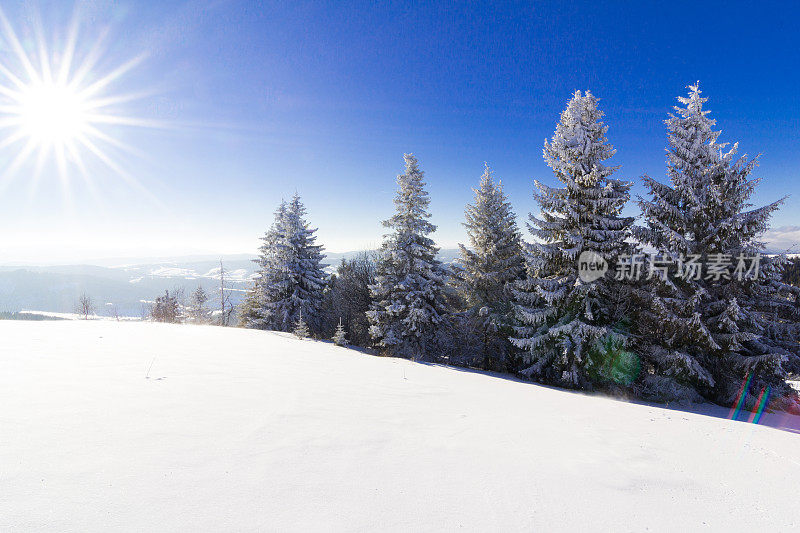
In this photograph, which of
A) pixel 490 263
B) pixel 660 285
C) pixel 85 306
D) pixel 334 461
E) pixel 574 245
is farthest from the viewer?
pixel 85 306

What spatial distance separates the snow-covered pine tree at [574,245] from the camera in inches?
505

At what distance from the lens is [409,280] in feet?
62.2

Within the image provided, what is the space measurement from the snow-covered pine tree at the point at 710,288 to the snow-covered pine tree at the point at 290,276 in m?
21.5

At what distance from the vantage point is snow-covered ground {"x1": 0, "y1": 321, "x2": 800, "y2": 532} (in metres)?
2.29

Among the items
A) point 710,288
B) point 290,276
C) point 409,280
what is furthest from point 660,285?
point 290,276

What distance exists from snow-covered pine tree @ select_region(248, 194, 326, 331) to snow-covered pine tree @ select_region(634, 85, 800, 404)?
2153cm

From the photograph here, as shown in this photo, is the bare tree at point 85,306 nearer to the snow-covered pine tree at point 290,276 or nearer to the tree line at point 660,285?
the snow-covered pine tree at point 290,276

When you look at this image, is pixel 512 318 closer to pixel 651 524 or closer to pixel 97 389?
pixel 651 524

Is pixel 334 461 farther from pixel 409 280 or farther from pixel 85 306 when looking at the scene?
pixel 85 306

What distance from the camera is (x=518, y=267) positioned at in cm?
1803

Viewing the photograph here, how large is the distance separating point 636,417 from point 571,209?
30.7ft

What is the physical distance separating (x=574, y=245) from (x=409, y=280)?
8.90m

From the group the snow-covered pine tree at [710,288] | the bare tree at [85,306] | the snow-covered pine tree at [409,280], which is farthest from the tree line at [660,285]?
the bare tree at [85,306]

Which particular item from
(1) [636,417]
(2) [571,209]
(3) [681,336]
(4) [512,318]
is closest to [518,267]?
(4) [512,318]
